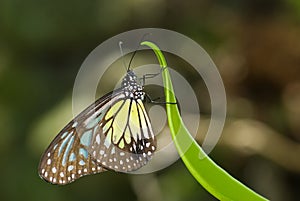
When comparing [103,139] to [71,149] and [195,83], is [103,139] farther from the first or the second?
[195,83]

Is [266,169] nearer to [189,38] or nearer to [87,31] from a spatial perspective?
[189,38]

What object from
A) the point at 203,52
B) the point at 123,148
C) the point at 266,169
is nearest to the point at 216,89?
the point at 203,52

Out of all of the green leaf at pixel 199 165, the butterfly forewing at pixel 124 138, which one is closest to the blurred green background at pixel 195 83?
the butterfly forewing at pixel 124 138

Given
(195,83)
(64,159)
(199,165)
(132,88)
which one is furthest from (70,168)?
(195,83)

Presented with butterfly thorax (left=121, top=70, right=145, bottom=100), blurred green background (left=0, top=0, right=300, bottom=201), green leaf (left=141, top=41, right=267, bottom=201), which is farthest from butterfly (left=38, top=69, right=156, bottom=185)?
blurred green background (left=0, top=0, right=300, bottom=201)

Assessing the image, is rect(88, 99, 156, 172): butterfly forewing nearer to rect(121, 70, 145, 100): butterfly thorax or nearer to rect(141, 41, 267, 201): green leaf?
rect(121, 70, 145, 100): butterfly thorax

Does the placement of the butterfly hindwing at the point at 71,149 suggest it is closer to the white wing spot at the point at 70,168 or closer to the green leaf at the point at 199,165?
the white wing spot at the point at 70,168
